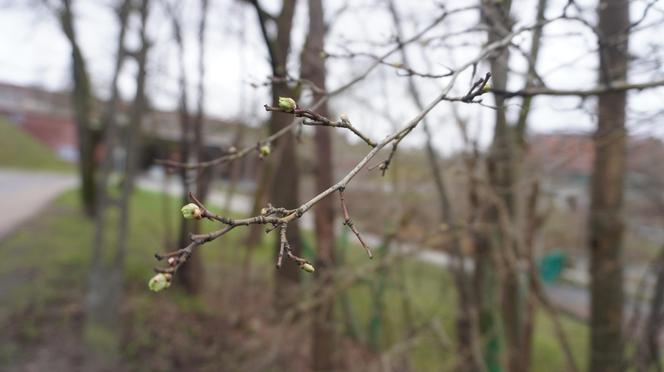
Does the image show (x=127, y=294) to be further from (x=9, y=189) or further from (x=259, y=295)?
(x=9, y=189)

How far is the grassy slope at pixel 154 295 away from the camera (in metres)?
5.43

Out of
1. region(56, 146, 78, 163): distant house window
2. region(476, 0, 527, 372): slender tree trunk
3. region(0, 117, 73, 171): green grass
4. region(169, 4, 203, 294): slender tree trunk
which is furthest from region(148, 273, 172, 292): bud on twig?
region(56, 146, 78, 163): distant house window

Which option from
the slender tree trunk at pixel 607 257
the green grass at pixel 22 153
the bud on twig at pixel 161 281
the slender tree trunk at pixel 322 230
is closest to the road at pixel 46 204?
the slender tree trunk at pixel 322 230

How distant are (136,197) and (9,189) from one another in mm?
5831

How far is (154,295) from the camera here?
7.66 meters

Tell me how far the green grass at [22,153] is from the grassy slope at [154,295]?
25.0 metres

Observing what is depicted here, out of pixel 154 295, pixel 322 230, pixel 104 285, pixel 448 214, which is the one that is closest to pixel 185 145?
pixel 154 295

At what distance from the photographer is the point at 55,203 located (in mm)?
16078

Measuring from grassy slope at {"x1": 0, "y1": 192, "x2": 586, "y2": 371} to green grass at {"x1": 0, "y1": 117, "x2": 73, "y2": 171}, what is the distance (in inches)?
985

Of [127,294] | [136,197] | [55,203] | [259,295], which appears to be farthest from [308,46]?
[136,197]

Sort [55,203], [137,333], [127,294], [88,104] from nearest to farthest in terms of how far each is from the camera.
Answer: [137,333] → [127,294] → [88,104] → [55,203]

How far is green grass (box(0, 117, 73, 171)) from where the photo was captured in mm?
32688

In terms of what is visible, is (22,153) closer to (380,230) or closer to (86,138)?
(86,138)

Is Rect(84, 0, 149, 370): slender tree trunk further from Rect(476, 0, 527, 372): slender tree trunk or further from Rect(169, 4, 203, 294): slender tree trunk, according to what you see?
Rect(476, 0, 527, 372): slender tree trunk
